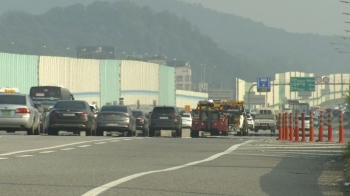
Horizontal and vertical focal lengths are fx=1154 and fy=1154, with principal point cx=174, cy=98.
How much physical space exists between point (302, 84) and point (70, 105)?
312ft

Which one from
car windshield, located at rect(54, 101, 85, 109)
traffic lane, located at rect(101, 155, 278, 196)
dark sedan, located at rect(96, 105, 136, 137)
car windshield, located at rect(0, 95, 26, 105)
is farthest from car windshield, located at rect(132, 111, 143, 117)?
traffic lane, located at rect(101, 155, 278, 196)

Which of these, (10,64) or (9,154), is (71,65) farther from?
(9,154)

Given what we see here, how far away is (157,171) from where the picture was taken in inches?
746

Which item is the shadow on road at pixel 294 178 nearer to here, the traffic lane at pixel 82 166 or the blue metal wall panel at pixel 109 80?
the traffic lane at pixel 82 166

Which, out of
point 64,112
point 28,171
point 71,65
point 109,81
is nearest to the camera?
point 28,171

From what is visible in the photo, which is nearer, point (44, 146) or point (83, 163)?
point (83, 163)

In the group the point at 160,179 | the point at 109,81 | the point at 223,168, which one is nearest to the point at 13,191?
the point at 160,179

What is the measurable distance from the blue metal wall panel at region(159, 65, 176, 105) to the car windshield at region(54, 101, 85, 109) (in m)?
122

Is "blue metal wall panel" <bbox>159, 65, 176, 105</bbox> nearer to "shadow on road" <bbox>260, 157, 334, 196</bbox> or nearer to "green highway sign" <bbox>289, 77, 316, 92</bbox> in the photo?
"green highway sign" <bbox>289, 77, 316, 92</bbox>

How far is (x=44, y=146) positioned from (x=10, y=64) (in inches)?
3167

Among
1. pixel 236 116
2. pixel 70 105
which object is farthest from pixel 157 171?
pixel 236 116

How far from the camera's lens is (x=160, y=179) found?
17047mm

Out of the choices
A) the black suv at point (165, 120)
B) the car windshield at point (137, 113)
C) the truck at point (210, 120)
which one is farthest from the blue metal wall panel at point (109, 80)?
the black suv at point (165, 120)

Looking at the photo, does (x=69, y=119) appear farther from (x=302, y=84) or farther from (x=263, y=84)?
(x=302, y=84)
